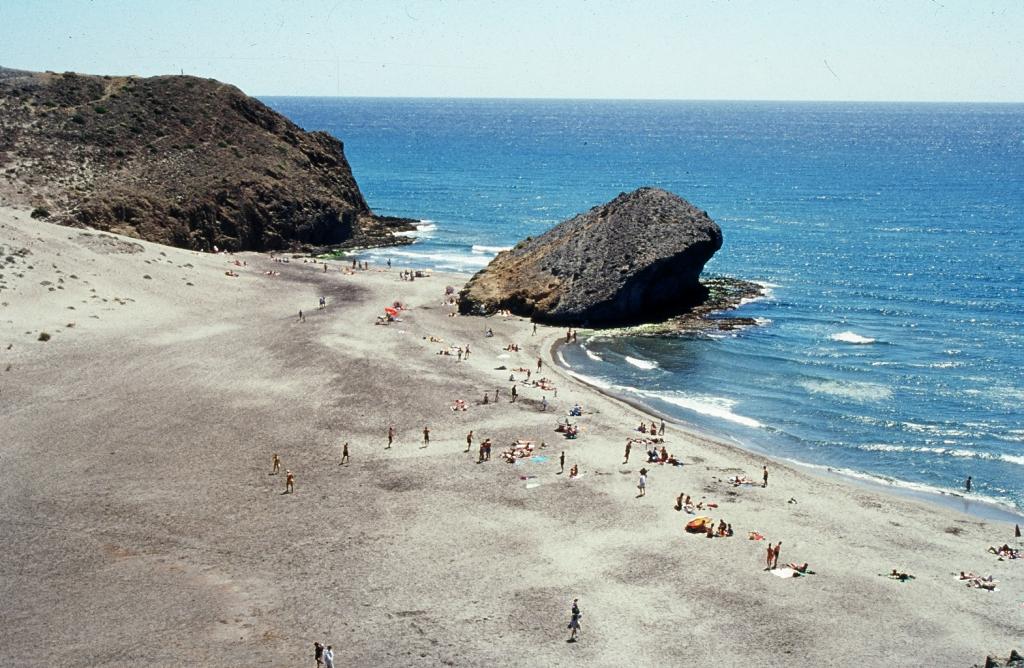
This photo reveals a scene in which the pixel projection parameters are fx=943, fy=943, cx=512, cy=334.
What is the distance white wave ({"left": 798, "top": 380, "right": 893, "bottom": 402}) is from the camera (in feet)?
169

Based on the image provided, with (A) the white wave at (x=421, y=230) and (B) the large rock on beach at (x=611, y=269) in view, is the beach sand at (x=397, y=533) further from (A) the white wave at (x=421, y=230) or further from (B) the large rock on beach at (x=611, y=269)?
(A) the white wave at (x=421, y=230)

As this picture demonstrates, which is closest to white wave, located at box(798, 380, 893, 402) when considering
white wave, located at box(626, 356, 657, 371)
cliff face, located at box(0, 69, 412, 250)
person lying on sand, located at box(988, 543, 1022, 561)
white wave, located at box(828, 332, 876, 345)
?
white wave, located at box(626, 356, 657, 371)

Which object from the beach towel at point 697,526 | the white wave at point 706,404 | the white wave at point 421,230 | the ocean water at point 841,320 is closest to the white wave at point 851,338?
the ocean water at point 841,320

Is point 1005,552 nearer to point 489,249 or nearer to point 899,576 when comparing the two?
point 899,576

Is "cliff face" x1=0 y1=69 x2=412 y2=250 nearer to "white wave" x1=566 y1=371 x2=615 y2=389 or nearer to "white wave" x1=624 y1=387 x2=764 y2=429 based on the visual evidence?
"white wave" x1=566 y1=371 x2=615 y2=389

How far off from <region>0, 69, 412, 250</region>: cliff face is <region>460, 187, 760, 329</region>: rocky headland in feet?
95.3

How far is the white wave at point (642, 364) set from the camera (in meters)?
57.6

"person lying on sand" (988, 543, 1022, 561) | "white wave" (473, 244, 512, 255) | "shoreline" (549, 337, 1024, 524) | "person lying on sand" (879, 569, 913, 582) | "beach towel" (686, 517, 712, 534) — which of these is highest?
"white wave" (473, 244, 512, 255)

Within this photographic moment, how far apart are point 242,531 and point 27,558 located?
267 inches

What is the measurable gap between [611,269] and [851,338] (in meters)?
16.8

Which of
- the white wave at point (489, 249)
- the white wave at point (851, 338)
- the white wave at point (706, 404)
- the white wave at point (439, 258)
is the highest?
the white wave at point (489, 249)

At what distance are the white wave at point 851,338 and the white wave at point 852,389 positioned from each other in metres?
9.12

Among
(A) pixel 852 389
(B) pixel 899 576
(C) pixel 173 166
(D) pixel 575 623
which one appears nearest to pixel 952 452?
(A) pixel 852 389

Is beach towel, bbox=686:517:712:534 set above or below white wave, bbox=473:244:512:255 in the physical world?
below
